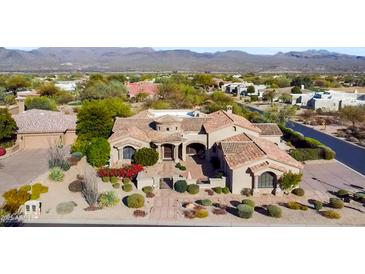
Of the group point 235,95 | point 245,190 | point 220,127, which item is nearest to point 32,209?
point 245,190

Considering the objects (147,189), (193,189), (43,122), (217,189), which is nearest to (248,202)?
(217,189)

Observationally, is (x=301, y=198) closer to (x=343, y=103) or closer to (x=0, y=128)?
(x=0, y=128)

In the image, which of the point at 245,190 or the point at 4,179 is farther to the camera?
the point at 4,179

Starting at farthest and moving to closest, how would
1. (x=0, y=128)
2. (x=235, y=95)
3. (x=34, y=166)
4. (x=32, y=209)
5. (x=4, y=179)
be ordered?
(x=235, y=95) < (x=0, y=128) < (x=34, y=166) < (x=4, y=179) < (x=32, y=209)

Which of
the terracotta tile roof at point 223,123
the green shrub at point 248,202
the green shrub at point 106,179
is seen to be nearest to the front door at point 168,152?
the terracotta tile roof at point 223,123

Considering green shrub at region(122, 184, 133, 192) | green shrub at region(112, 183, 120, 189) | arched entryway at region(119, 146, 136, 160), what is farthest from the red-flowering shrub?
arched entryway at region(119, 146, 136, 160)

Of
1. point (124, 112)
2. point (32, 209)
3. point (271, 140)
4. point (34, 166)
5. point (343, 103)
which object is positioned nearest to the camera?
point (32, 209)
